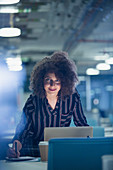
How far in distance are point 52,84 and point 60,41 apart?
1009 centimetres

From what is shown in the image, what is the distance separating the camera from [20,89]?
21438mm

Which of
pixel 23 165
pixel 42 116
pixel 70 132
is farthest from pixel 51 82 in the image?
pixel 23 165

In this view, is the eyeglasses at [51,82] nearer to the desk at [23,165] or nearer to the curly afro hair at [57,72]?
the curly afro hair at [57,72]

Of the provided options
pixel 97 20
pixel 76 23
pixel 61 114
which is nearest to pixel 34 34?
pixel 76 23

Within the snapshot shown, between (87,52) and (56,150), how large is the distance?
13710mm

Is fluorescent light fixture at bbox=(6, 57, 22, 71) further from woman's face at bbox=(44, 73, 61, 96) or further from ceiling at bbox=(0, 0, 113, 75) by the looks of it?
woman's face at bbox=(44, 73, 61, 96)

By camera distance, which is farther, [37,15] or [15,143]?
[37,15]

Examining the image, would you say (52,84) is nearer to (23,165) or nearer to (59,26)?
(23,165)

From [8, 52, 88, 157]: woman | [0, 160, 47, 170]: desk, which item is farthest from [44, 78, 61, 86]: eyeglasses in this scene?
[0, 160, 47, 170]: desk

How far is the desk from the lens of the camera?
275 cm

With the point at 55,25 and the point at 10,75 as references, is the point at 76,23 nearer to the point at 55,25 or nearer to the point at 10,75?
the point at 55,25

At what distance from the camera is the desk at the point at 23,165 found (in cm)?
275

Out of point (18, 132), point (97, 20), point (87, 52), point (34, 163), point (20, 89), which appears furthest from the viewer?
point (20, 89)

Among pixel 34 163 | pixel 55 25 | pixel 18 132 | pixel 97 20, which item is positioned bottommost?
pixel 34 163
